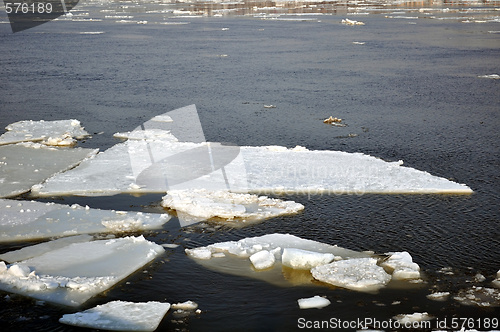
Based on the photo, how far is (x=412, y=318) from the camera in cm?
483

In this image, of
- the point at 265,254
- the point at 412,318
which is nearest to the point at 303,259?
the point at 265,254

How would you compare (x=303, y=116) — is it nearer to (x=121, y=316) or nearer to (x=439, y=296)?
(x=439, y=296)

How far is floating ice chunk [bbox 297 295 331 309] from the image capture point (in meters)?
5.01

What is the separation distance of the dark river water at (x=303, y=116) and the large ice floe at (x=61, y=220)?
234mm

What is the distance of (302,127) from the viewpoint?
10453 mm

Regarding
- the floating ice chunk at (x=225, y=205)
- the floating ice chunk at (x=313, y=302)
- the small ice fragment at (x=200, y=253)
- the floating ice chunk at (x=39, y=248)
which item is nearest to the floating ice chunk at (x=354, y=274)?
the floating ice chunk at (x=313, y=302)

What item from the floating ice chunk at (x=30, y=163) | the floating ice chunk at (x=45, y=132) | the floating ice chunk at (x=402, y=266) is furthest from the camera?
the floating ice chunk at (x=45, y=132)

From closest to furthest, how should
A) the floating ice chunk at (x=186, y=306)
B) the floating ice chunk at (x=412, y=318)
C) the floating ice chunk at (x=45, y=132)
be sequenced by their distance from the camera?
the floating ice chunk at (x=412, y=318), the floating ice chunk at (x=186, y=306), the floating ice chunk at (x=45, y=132)

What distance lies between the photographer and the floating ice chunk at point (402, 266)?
5.45m

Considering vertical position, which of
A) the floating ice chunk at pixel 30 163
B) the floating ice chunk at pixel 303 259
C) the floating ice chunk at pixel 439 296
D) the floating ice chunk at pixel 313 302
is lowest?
the floating ice chunk at pixel 439 296

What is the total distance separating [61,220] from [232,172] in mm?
2455

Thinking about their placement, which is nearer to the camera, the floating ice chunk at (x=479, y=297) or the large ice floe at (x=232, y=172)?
the floating ice chunk at (x=479, y=297)

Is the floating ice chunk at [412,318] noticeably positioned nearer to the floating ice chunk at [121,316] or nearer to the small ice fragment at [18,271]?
the floating ice chunk at [121,316]

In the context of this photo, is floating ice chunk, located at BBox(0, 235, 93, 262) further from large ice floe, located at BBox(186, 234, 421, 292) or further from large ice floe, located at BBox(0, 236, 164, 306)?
large ice floe, located at BBox(186, 234, 421, 292)
